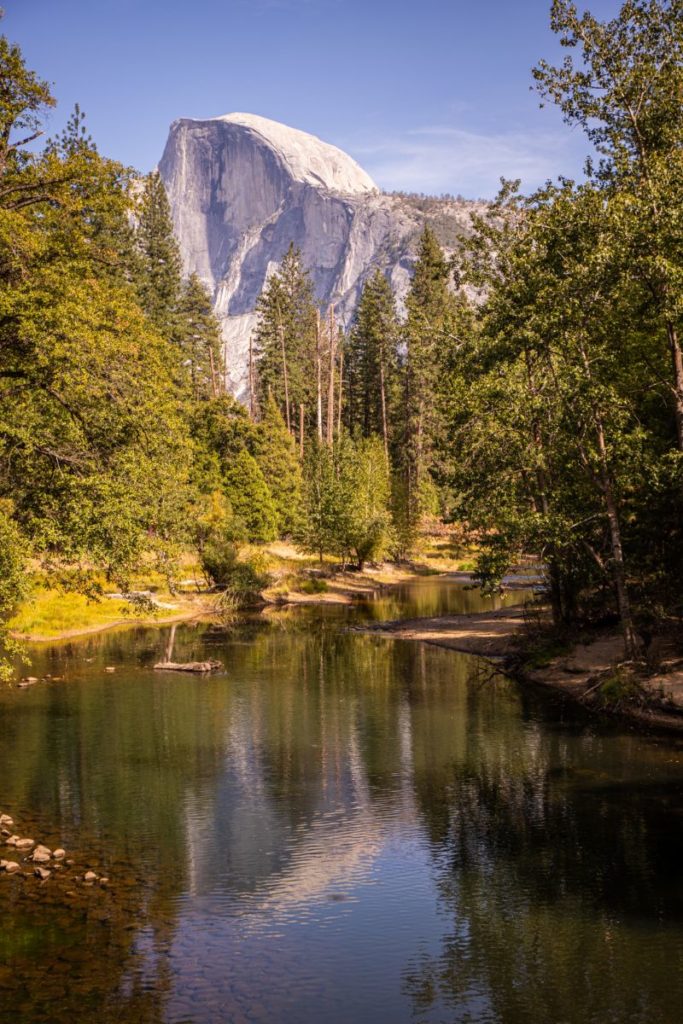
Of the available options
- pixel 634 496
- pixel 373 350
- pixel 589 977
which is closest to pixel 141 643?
pixel 634 496

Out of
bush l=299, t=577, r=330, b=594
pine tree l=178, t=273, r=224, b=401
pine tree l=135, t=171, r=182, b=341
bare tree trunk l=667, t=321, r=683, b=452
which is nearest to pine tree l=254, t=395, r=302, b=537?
bush l=299, t=577, r=330, b=594

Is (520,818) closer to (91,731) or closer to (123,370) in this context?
(91,731)

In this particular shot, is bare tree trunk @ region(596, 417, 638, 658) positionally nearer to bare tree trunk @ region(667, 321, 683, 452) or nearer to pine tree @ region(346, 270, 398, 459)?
bare tree trunk @ region(667, 321, 683, 452)

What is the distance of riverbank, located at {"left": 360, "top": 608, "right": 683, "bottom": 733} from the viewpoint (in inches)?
1126

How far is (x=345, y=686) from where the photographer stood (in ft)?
113

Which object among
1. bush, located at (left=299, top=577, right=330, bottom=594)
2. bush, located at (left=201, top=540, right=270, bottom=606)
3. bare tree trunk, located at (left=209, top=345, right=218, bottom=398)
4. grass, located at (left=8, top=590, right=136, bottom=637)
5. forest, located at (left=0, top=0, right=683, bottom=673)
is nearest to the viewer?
forest, located at (left=0, top=0, right=683, bottom=673)

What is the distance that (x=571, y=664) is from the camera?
35.0 meters

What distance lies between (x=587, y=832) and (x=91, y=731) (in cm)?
1497

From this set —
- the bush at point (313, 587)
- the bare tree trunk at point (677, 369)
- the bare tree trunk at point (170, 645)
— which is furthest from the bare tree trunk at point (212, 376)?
the bare tree trunk at point (677, 369)

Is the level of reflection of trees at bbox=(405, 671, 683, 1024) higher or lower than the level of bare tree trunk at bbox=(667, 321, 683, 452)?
lower

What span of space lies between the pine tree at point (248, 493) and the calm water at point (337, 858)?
3263 centimetres

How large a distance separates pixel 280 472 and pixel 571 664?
42.7 metres

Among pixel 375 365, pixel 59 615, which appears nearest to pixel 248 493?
pixel 59 615

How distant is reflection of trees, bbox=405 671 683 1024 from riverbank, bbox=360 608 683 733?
2.76m
